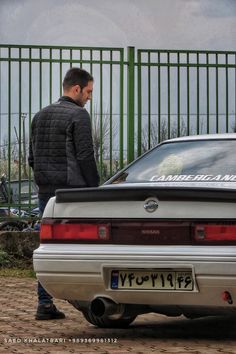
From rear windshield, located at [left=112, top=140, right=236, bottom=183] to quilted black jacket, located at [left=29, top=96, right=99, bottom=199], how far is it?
0.42 metres

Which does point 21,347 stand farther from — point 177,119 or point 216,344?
point 177,119

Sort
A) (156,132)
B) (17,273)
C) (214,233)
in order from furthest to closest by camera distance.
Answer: (156,132) < (17,273) < (214,233)

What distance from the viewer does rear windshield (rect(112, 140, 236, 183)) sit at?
8.14m

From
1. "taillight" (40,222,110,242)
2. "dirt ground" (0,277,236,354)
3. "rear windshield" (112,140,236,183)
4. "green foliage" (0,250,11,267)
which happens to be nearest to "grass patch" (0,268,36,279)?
"green foliage" (0,250,11,267)

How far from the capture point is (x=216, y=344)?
7.63 m

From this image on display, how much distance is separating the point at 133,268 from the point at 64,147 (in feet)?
6.51

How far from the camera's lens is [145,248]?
746 cm

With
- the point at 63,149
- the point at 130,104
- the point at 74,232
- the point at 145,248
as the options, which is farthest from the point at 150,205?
the point at 130,104

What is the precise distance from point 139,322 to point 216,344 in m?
1.44

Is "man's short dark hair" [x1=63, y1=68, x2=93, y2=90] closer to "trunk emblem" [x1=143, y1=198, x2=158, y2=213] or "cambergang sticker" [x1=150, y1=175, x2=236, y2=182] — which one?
"cambergang sticker" [x1=150, y1=175, x2=236, y2=182]

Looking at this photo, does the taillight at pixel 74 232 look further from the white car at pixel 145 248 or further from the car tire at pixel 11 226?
the car tire at pixel 11 226

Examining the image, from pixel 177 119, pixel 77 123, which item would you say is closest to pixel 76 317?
pixel 77 123

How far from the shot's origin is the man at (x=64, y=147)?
905cm

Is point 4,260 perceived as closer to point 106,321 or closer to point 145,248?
point 106,321
